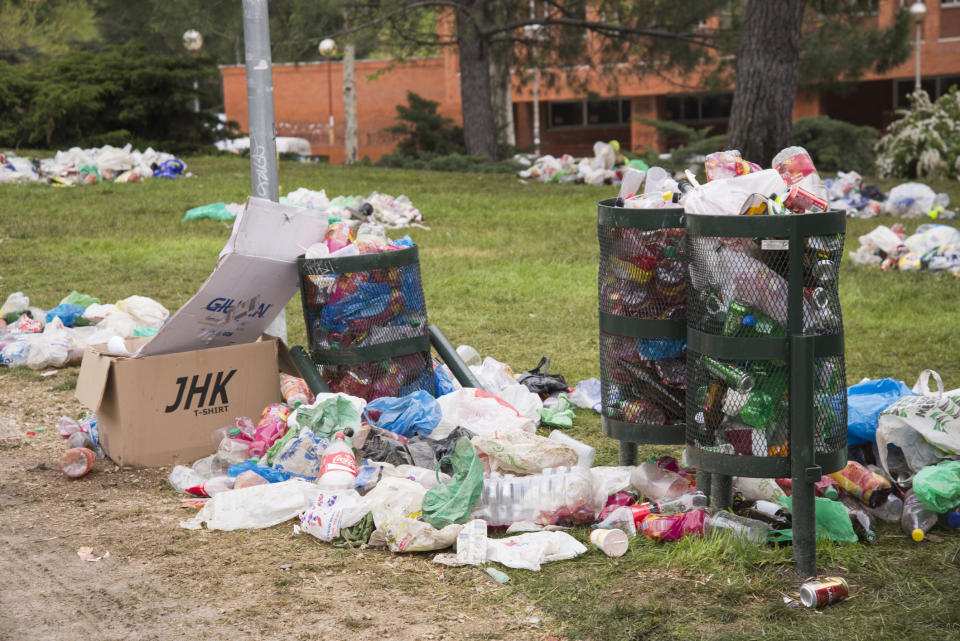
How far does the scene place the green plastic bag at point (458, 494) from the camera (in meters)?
3.60

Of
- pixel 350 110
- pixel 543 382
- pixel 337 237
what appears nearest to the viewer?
pixel 337 237

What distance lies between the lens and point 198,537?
3.74 metres

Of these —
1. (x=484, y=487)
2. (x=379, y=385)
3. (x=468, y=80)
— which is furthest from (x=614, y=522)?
(x=468, y=80)

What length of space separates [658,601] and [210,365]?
2.37 m

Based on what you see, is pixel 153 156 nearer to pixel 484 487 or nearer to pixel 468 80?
pixel 468 80

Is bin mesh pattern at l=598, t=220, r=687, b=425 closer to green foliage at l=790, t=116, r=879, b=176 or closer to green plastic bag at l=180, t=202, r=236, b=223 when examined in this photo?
green plastic bag at l=180, t=202, r=236, b=223

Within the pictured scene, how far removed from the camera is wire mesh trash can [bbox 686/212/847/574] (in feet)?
10.4

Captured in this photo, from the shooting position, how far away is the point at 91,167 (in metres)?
15.6

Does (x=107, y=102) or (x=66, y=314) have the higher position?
(x=107, y=102)

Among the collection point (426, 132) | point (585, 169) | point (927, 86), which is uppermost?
point (927, 86)

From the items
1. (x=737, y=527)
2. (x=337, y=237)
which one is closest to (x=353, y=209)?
(x=337, y=237)

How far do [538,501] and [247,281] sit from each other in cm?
163

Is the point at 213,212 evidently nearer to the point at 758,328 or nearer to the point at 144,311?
the point at 144,311

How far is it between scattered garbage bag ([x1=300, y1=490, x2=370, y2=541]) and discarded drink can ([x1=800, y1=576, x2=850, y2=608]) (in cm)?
148
